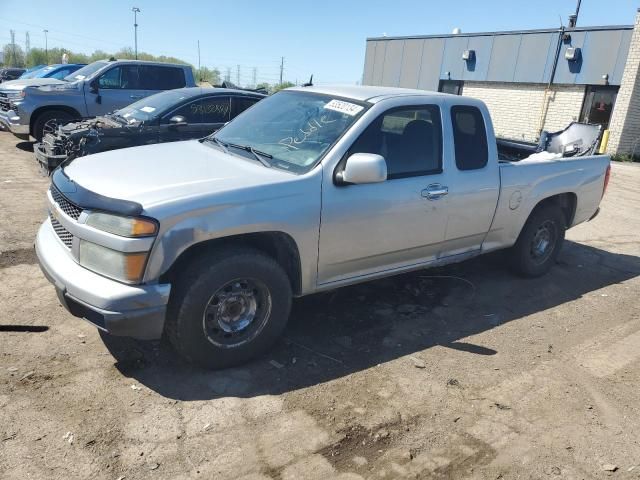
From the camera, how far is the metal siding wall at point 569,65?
1855 cm

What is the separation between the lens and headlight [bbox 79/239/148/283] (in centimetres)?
307

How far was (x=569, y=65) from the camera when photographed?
18938 millimetres

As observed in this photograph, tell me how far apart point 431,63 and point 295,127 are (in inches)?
884

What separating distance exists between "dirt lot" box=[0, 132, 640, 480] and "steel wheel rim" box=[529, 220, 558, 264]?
0.71m

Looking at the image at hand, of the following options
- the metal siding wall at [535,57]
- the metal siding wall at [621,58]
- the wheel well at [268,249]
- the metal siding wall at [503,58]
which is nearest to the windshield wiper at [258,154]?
the wheel well at [268,249]

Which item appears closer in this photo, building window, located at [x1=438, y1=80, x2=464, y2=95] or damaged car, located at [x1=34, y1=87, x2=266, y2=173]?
damaged car, located at [x1=34, y1=87, x2=266, y2=173]

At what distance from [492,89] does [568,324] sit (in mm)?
19546

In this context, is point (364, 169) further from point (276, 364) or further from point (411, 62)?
point (411, 62)

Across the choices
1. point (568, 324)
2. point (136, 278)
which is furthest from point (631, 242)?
point (136, 278)

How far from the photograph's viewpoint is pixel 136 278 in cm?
310

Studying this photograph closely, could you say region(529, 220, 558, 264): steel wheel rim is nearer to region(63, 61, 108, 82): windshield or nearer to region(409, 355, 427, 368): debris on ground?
region(409, 355, 427, 368): debris on ground

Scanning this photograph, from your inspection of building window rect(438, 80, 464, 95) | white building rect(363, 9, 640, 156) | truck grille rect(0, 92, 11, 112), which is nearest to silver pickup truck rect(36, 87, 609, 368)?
truck grille rect(0, 92, 11, 112)

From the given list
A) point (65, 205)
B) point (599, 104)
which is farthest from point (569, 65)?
point (65, 205)

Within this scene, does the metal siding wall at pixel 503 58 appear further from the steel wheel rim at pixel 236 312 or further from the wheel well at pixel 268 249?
the steel wheel rim at pixel 236 312
